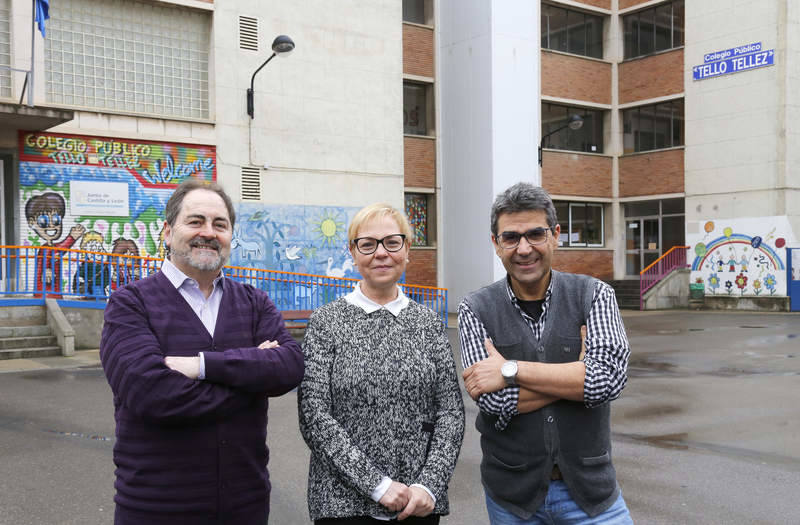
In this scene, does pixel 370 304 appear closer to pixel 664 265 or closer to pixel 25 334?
pixel 25 334

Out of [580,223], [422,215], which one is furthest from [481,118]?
[580,223]

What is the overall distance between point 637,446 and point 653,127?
76.4 ft

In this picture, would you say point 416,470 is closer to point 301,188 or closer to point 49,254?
point 49,254

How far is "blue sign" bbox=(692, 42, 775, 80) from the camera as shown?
23594 mm

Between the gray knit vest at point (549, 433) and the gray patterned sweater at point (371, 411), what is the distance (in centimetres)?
20

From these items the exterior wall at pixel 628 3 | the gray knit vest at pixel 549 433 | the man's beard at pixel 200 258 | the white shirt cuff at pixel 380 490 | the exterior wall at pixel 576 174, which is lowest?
the white shirt cuff at pixel 380 490

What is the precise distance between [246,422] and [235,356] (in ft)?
0.86

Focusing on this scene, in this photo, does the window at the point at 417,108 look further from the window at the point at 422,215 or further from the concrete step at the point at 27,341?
the concrete step at the point at 27,341

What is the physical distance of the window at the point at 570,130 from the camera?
26406 millimetres

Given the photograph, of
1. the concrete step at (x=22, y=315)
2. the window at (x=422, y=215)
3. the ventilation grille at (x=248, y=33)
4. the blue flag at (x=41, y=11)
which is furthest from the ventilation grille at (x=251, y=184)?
the concrete step at (x=22, y=315)

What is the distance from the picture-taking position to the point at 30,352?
11.9m

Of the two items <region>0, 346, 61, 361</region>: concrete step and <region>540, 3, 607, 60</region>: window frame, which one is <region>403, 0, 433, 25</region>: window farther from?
<region>0, 346, 61, 361</region>: concrete step

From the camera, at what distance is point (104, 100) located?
54.6 feet

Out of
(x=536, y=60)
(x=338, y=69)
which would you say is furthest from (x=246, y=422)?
(x=536, y=60)
